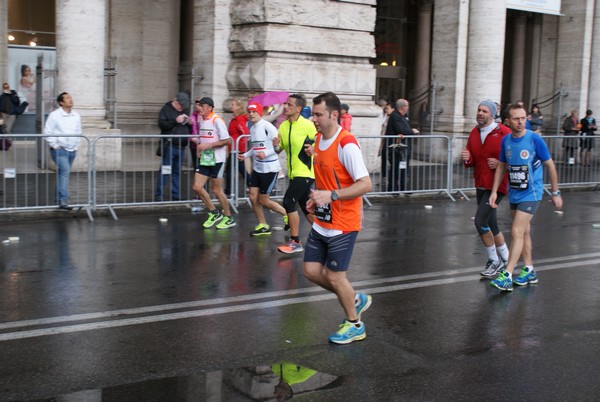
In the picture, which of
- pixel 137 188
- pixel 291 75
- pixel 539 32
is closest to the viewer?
pixel 137 188

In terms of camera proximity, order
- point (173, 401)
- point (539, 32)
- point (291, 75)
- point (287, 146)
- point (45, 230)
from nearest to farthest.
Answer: point (173, 401)
point (287, 146)
point (45, 230)
point (291, 75)
point (539, 32)

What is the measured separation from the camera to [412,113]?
28828 millimetres

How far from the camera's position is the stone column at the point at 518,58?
33.9 meters

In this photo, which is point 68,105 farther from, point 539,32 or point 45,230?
point 539,32

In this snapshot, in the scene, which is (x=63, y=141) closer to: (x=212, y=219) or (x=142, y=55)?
(x=212, y=219)

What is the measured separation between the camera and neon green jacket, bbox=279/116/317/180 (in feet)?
33.4

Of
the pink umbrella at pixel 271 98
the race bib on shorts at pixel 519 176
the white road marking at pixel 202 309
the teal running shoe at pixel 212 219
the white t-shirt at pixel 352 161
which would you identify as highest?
the pink umbrella at pixel 271 98

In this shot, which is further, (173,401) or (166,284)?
(166,284)

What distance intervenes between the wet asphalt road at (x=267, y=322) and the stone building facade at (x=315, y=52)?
6646mm

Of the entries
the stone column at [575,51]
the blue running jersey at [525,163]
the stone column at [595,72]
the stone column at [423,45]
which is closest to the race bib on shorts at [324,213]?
the blue running jersey at [525,163]

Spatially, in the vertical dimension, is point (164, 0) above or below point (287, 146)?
above

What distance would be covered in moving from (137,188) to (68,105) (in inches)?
81.7

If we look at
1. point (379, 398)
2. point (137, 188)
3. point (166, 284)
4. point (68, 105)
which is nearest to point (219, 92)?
point (137, 188)

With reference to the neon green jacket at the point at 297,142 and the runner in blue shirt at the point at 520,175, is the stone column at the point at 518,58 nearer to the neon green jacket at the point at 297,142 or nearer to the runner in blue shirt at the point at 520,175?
the neon green jacket at the point at 297,142
